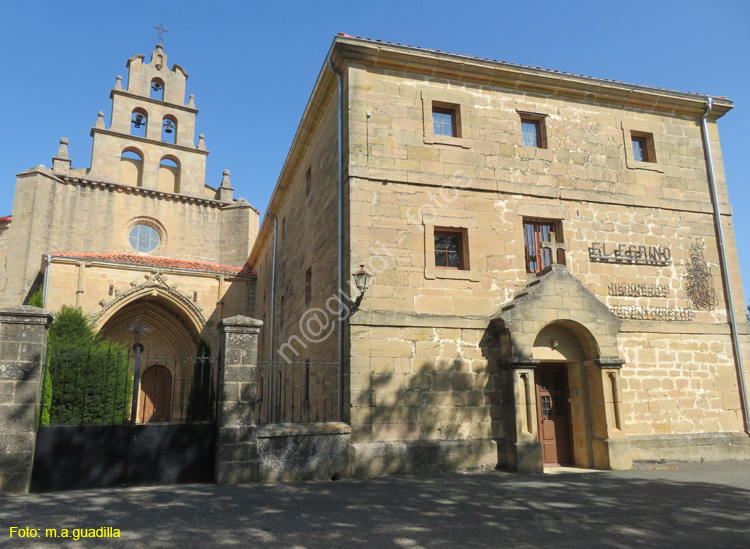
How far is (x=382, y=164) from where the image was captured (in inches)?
365

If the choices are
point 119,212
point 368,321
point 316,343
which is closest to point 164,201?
point 119,212

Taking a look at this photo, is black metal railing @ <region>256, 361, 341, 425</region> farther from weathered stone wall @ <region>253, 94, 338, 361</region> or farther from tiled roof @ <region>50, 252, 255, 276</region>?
tiled roof @ <region>50, 252, 255, 276</region>

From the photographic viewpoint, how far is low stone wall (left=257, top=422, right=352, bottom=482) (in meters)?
7.33

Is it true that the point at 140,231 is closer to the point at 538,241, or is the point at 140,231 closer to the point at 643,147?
the point at 538,241

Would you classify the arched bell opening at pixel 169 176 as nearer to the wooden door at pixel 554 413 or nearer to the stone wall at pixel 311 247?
the stone wall at pixel 311 247

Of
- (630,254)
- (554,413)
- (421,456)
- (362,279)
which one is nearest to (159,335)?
(362,279)

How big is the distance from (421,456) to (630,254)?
19.0ft

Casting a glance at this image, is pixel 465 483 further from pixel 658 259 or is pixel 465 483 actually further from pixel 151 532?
pixel 658 259

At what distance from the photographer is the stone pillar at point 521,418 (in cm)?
830

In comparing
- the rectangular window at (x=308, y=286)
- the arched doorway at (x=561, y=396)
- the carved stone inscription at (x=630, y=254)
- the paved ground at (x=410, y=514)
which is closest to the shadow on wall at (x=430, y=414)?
the paved ground at (x=410, y=514)

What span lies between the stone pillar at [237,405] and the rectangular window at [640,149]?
8.76 metres

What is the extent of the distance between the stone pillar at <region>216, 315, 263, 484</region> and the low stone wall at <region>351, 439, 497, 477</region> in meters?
1.63

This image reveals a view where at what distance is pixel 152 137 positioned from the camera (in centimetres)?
2533

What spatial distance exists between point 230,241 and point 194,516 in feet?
67.2
